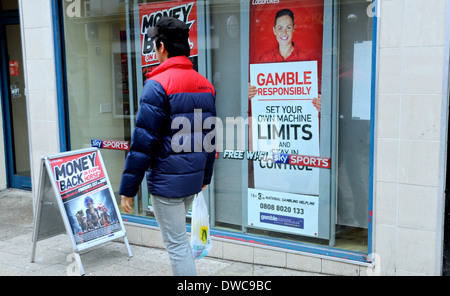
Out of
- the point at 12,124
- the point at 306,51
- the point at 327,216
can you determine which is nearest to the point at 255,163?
the point at 327,216

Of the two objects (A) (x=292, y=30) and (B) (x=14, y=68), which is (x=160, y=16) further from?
(B) (x=14, y=68)

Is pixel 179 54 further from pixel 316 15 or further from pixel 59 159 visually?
pixel 59 159

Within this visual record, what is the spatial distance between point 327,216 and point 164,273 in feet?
5.27

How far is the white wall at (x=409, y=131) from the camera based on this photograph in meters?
3.94

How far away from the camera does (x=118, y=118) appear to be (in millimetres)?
6066

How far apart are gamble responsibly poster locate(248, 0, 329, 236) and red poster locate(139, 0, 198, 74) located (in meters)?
0.65

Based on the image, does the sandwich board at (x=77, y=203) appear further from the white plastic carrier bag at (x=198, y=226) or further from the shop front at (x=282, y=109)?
the white plastic carrier bag at (x=198, y=226)

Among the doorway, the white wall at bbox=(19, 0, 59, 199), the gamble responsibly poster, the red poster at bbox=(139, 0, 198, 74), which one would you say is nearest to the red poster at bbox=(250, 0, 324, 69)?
the gamble responsibly poster

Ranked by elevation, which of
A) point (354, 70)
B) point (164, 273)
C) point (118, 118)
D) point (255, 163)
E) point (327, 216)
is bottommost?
point (164, 273)

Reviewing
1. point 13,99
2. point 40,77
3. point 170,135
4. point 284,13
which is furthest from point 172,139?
point 13,99

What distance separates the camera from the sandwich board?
4863 millimetres

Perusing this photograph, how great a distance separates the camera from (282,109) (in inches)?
194

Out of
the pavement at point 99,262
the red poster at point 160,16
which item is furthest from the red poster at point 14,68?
the red poster at point 160,16

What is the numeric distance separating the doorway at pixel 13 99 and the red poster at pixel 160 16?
3.37 m
